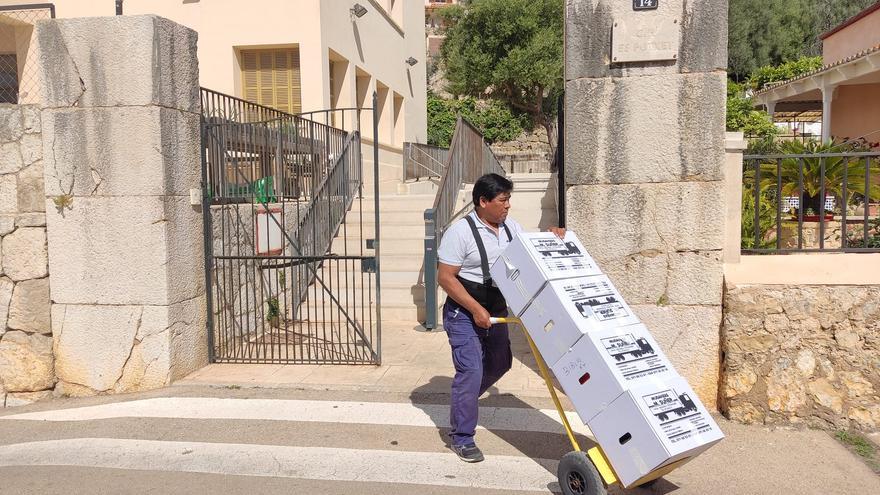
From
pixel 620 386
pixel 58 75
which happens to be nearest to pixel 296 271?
pixel 58 75

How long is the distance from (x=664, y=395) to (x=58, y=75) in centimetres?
540

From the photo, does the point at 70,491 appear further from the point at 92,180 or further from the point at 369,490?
the point at 92,180

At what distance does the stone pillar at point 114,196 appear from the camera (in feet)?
17.9

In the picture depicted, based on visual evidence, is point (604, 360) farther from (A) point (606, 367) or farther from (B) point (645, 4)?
(B) point (645, 4)

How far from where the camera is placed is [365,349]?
6.77 m

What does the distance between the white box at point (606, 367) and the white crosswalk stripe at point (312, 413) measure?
4.18 feet

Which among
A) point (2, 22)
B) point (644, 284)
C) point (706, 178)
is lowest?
point (644, 284)

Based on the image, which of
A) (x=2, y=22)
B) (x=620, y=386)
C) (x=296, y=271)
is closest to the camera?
(x=620, y=386)

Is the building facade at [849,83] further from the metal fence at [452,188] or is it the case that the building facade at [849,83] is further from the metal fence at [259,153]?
the metal fence at [259,153]

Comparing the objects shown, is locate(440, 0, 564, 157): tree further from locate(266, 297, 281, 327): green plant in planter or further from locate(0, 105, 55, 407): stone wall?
locate(0, 105, 55, 407): stone wall

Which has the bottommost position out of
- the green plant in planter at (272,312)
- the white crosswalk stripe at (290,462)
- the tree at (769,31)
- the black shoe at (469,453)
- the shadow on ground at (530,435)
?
the white crosswalk stripe at (290,462)

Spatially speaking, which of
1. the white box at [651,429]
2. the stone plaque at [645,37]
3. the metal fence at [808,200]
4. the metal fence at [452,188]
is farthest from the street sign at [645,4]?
the metal fence at [452,188]

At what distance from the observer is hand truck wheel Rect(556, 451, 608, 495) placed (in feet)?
11.0

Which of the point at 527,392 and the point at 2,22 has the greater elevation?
the point at 2,22
